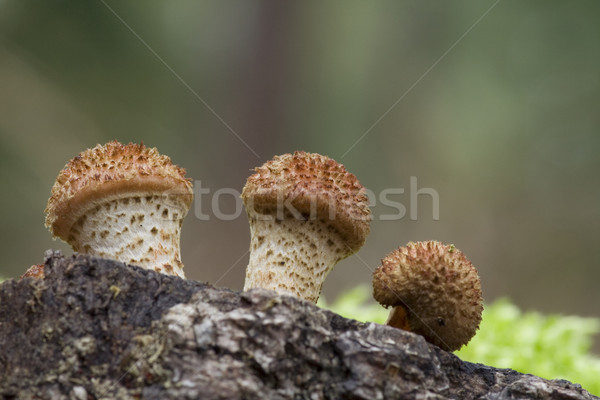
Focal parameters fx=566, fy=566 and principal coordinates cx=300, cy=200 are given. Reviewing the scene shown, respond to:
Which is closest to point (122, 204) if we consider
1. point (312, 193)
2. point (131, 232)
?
point (131, 232)

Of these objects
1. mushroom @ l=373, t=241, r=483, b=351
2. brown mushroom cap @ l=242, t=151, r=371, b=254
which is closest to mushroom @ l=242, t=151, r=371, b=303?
brown mushroom cap @ l=242, t=151, r=371, b=254

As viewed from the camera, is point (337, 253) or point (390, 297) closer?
point (390, 297)

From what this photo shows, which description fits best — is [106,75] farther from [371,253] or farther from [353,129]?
[371,253]

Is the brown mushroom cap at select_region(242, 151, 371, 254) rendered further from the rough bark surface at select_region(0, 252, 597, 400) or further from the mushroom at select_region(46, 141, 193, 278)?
the rough bark surface at select_region(0, 252, 597, 400)

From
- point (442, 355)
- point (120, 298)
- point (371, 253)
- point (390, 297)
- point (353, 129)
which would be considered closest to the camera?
point (120, 298)

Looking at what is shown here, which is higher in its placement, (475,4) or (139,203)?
(475,4)

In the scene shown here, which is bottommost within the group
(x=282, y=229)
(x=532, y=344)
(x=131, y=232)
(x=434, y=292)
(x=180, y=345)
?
(x=180, y=345)

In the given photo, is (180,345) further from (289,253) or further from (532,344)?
(532,344)

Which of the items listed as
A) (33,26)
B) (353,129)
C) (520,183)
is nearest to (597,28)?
(520,183)

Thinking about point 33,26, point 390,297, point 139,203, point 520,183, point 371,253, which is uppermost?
point 520,183
